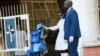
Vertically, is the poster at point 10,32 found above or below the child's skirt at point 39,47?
above

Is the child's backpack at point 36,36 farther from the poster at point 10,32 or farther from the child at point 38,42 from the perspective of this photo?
the poster at point 10,32

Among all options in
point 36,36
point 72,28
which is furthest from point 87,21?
point 72,28

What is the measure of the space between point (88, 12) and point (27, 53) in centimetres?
191

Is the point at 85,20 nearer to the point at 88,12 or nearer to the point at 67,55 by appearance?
the point at 88,12

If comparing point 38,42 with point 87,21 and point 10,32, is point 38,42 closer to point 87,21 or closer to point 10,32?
point 10,32

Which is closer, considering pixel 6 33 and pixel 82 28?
pixel 82 28

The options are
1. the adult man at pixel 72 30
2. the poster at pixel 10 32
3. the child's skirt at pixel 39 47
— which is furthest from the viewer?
the poster at pixel 10 32

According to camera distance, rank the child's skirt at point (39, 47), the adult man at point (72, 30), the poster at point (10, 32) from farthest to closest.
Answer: the poster at point (10, 32) → the child's skirt at point (39, 47) → the adult man at point (72, 30)

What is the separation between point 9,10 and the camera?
40.9 feet

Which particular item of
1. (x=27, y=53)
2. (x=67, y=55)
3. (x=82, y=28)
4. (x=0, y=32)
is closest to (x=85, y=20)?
(x=82, y=28)

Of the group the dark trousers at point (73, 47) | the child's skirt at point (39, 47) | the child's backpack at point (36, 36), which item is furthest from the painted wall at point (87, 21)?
the dark trousers at point (73, 47)

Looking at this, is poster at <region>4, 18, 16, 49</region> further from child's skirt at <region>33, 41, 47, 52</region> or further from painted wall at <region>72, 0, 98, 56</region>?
painted wall at <region>72, 0, 98, 56</region>

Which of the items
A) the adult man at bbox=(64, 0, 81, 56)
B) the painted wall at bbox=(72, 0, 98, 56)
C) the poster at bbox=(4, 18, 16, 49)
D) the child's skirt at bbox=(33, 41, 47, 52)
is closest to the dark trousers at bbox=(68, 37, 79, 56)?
the adult man at bbox=(64, 0, 81, 56)

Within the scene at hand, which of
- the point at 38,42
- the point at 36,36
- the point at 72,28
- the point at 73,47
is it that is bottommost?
the point at 73,47
